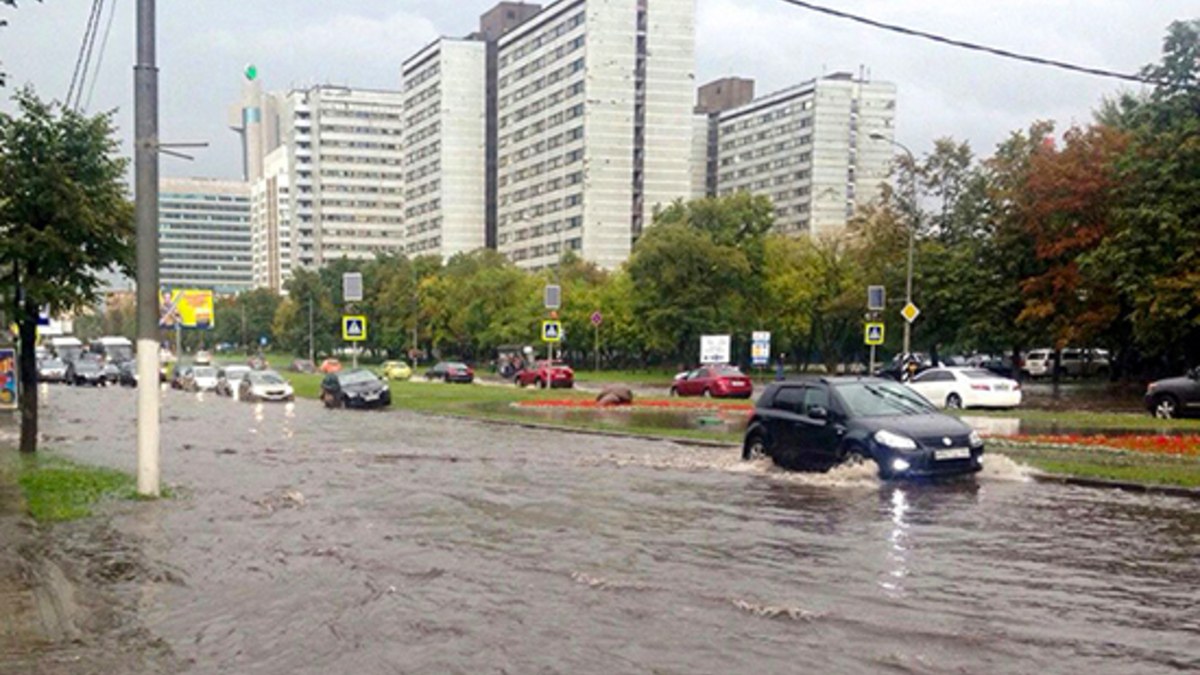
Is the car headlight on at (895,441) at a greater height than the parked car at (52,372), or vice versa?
the car headlight on at (895,441)

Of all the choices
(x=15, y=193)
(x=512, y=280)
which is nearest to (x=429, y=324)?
(x=512, y=280)

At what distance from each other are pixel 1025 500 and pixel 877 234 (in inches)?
1829

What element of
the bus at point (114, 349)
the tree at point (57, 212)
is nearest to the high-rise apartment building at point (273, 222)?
the bus at point (114, 349)

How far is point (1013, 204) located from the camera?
47.3 metres

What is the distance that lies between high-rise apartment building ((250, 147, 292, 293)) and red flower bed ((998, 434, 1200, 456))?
16479 centimetres

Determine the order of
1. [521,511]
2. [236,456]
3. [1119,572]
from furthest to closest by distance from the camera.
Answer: [236,456]
[521,511]
[1119,572]

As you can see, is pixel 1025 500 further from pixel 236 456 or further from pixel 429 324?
pixel 429 324

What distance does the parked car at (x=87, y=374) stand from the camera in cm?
6109

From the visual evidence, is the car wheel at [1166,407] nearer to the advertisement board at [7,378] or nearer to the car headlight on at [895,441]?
the car headlight on at [895,441]

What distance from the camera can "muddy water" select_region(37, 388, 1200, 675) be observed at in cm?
612

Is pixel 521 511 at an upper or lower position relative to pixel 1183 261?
lower

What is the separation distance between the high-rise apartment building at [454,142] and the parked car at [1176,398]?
115m

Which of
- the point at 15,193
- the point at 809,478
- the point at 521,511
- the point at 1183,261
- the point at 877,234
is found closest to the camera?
the point at 521,511

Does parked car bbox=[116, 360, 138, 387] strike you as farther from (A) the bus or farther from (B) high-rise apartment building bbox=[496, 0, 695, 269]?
(B) high-rise apartment building bbox=[496, 0, 695, 269]
